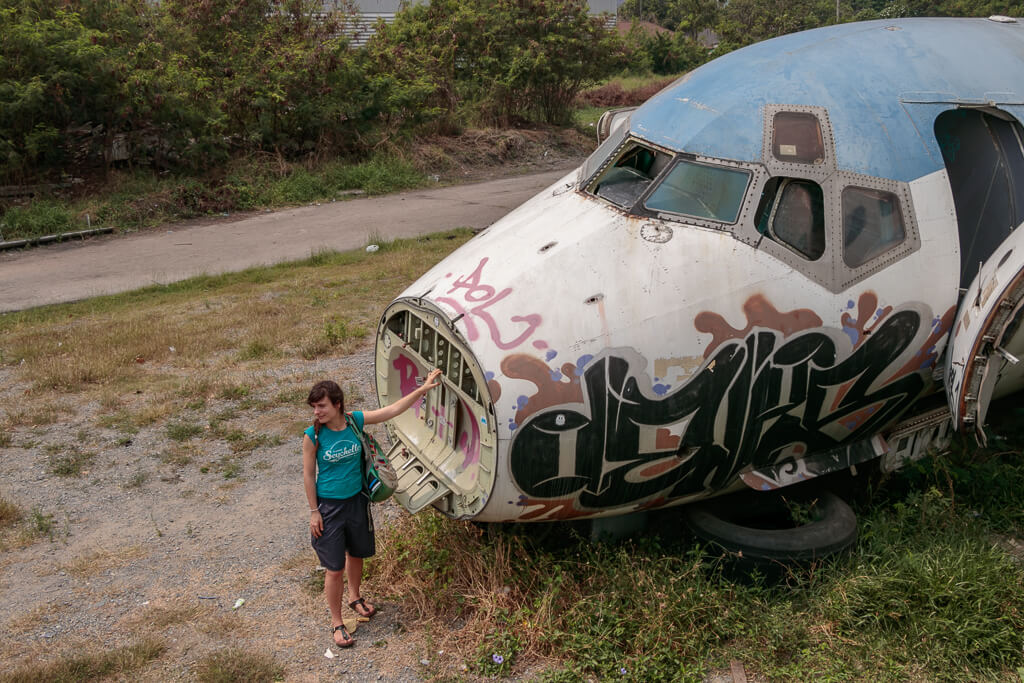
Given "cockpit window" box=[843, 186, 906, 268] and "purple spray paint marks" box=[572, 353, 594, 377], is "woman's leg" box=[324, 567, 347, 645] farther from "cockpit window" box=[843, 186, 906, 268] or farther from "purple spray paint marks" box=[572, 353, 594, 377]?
"cockpit window" box=[843, 186, 906, 268]

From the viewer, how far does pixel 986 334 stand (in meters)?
6.01

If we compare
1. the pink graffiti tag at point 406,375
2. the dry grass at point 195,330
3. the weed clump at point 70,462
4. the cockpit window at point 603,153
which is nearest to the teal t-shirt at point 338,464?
the pink graffiti tag at point 406,375

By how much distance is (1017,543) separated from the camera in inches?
282

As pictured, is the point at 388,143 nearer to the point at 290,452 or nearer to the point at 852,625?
the point at 290,452

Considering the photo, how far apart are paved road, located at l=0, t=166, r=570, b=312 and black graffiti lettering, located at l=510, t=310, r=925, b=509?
12384 mm

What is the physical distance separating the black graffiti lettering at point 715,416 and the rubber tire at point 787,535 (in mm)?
431

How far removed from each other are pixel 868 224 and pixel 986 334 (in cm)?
104

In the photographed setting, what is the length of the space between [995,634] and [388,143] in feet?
78.3

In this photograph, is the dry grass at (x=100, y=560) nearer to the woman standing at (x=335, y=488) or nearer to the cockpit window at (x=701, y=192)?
the woman standing at (x=335, y=488)

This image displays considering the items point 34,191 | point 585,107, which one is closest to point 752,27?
point 585,107

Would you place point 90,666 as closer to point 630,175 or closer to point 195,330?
point 630,175

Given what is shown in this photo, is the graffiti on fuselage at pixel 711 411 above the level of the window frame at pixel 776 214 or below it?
below

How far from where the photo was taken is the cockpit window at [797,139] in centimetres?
649

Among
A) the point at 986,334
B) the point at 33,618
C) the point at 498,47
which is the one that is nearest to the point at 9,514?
the point at 33,618
